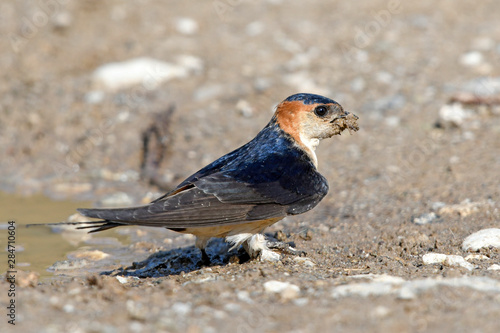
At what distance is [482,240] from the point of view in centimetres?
409

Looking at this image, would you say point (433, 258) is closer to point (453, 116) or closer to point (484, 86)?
point (453, 116)

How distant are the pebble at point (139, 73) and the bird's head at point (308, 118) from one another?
11.4 ft

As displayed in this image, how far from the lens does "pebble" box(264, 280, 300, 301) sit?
10.1 feet

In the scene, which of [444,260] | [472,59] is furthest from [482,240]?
[472,59]

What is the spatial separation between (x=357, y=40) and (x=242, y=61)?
1.46 m

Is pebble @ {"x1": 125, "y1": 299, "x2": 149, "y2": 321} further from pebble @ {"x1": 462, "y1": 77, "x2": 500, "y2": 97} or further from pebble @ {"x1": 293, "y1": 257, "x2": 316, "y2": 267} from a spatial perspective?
pebble @ {"x1": 462, "y1": 77, "x2": 500, "y2": 97}

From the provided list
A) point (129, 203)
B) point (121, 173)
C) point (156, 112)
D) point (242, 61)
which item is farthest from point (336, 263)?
point (242, 61)

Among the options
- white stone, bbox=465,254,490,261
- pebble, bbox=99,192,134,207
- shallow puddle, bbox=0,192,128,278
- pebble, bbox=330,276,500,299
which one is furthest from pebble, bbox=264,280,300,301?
pebble, bbox=99,192,134,207

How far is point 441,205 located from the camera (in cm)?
514

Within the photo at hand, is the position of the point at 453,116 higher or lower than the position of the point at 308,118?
higher

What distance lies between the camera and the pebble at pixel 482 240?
4.06 metres

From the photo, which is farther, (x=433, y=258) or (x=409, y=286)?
(x=433, y=258)

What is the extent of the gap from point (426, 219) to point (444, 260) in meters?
1.11

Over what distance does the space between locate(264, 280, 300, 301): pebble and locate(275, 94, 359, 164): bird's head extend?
138cm
